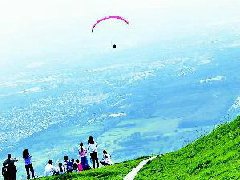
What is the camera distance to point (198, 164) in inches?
1412

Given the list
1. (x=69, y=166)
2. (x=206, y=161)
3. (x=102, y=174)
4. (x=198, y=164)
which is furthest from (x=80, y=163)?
(x=206, y=161)

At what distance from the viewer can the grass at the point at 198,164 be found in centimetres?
3108

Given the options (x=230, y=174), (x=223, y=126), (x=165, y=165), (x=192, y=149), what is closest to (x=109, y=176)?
(x=165, y=165)

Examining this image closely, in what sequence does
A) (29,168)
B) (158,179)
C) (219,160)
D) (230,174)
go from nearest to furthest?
(230,174)
(219,160)
(158,179)
(29,168)

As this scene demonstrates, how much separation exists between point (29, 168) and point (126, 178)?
10283 mm

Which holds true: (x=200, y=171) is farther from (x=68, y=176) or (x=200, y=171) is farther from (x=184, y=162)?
(x=68, y=176)

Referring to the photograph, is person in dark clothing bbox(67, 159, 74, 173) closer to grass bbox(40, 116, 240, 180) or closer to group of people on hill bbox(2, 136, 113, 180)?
group of people on hill bbox(2, 136, 113, 180)

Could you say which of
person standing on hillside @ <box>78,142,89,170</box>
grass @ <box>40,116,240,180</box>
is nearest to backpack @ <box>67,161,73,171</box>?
person standing on hillside @ <box>78,142,89,170</box>

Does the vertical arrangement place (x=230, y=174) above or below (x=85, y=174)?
below

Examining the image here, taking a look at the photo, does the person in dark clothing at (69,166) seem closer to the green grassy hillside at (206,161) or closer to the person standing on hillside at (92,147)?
the person standing on hillside at (92,147)

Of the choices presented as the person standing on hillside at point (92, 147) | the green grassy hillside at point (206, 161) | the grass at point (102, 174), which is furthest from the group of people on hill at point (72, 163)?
the green grassy hillside at point (206, 161)

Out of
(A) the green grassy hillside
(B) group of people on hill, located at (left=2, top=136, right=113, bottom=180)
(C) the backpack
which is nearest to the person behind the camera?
(A) the green grassy hillside

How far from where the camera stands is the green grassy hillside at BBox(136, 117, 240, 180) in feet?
101

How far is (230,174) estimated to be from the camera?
27484 mm
